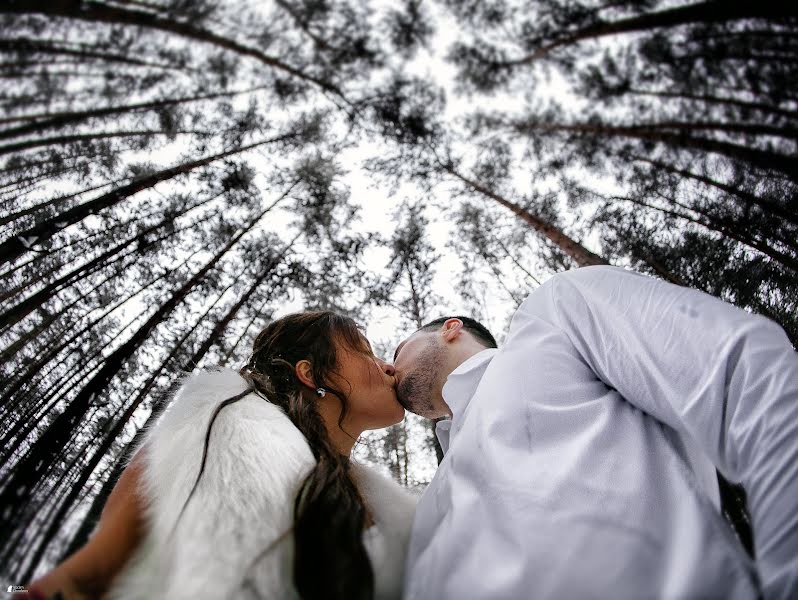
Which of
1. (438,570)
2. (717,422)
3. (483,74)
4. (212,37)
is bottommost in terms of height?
(438,570)

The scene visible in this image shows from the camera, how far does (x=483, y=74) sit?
8.57 meters

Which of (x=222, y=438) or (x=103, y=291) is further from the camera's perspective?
(x=103, y=291)

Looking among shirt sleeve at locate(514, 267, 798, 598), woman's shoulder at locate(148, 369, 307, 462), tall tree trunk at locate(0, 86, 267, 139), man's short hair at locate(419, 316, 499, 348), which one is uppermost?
tall tree trunk at locate(0, 86, 267, 139)

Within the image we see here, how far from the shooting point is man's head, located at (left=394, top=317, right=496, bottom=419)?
2578 millimetres

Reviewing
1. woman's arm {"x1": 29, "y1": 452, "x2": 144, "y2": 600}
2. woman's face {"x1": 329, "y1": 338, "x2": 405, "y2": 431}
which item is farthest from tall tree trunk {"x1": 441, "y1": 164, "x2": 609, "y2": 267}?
woman's arm {"x1": 29, "y1": 452, "x2": 144, "y2": 600}

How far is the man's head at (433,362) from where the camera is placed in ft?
8.46

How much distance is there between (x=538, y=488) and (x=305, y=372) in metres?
1.51

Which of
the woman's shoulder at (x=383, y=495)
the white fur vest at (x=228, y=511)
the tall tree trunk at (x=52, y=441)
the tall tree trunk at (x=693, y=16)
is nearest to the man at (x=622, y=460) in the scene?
the woman's shoulder at (x=383, y=495)

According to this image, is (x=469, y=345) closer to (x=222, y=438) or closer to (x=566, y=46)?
(x=222, y=438)

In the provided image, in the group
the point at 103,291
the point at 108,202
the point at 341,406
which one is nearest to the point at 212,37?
the point at 108,202

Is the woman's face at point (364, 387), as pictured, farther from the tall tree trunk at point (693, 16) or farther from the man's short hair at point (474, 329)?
the tall tree trunk at point (693, 16)

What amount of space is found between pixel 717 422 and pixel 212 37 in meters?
7.13

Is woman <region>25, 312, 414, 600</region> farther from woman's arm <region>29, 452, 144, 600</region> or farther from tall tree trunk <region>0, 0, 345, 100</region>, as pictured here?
tall tree trunk <region>0, 0, 345, 100</region>

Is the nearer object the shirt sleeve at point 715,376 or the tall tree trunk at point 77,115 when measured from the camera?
the shirt sleeve at point 715,376
